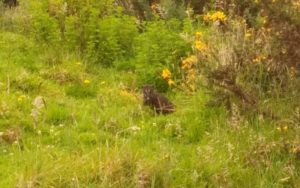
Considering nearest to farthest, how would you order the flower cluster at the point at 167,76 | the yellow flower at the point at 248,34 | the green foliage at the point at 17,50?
the yellow flower at the point at 248,34
the flower cluster at the point at 167,76
the green foliage at the point at 17,50

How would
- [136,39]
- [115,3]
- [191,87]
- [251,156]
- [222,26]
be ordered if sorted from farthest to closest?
[115,3], [136,39], [222,26], [191,87], [251,156]

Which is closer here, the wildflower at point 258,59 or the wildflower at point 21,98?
the wildflower at point 258,59

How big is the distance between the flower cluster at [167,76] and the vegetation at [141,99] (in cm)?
2

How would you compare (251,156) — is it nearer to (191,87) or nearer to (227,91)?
(227,91)

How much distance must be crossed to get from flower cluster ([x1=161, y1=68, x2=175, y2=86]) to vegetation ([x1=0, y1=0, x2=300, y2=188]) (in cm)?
2

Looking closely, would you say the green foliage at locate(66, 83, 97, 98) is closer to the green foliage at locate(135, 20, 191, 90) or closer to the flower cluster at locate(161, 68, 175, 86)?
the green foliage at locate(135, 20, 191, 90)

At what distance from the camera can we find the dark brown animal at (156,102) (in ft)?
21.2

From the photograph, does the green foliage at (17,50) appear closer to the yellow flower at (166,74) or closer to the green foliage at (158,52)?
the green foliage at (158,52)

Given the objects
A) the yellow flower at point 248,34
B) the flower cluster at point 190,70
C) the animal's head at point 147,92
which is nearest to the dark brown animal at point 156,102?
the animal's head at point 147,92

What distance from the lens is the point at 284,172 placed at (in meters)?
5.03

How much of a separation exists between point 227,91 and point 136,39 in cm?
238

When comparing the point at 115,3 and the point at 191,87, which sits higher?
the point at 115,3

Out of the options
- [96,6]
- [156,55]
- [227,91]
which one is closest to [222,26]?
[156,55]

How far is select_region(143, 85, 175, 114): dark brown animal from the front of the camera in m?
6.47
